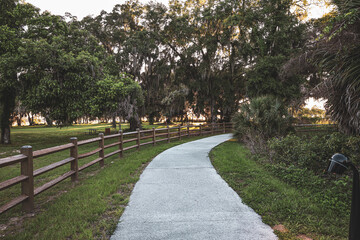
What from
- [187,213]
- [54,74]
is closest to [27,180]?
[187,213]

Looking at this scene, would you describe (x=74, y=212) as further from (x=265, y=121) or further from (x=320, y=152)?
(x=265, y=121)

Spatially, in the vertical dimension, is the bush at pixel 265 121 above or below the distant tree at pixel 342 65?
below

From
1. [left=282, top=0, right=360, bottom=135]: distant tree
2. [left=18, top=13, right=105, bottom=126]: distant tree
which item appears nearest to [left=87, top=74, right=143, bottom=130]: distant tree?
[left=18, top=13, right=105, bottom=126]: distant tree

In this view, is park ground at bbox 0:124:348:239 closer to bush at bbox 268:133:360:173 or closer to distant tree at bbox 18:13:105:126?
bush at bbox 268:133:360:173

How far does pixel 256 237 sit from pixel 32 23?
18415 mm

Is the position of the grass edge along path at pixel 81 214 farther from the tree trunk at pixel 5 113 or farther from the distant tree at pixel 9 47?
the tree trunk at pixel 5 113

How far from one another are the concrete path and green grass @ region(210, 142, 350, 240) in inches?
9.4

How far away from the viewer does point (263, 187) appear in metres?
4.57

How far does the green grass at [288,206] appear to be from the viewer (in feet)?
9.32

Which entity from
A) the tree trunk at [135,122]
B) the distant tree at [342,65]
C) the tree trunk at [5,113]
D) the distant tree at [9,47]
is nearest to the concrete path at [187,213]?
the distant tree at [342,65]

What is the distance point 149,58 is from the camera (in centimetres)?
2011

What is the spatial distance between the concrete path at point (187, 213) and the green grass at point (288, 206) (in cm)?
24

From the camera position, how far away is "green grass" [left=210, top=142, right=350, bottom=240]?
284 cm

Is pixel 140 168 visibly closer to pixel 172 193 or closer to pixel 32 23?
pixel 172 193
